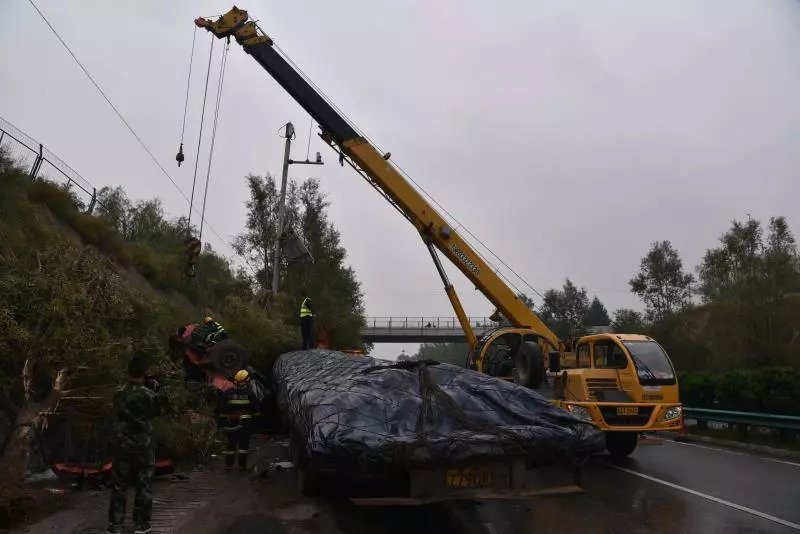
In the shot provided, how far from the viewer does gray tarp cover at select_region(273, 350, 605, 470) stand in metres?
4.70

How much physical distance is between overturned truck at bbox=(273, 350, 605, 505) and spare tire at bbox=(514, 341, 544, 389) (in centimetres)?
553

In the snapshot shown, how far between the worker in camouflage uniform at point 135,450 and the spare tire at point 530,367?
291 inches

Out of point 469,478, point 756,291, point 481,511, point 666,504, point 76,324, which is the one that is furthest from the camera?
point 756,291

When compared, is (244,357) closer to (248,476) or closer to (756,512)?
(248,476)

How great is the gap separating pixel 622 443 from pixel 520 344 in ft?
10.2

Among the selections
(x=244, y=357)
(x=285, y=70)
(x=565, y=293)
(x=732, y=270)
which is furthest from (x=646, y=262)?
(x=244, y=357)

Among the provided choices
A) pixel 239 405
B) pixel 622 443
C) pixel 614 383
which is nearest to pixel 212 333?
pixel 239 405

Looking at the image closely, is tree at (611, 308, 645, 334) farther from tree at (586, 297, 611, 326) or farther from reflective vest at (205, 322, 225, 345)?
tree at (586, 297, 611, 326)

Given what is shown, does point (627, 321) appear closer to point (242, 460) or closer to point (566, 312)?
point (566, 312)

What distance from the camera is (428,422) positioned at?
503 cm

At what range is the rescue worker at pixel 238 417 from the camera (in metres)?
8.77

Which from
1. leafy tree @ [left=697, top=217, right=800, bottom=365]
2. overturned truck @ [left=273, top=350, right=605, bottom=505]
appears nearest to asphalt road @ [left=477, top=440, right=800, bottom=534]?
overturned truck @ [left=273, top=350, right=605, bottom=505]

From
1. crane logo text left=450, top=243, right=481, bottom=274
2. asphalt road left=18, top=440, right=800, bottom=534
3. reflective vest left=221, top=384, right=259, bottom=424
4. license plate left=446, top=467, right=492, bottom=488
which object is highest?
crane logo text left=450, top=243, right=481, bottom=274

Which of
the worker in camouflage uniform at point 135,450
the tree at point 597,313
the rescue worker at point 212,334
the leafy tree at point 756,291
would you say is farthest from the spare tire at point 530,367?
the tree at point 597,313
